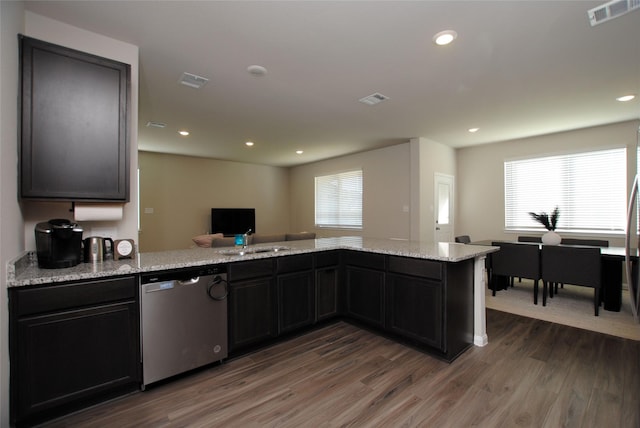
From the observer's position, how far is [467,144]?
20.3ft

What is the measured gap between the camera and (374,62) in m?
2.78

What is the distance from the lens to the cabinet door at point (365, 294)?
2.91 meters

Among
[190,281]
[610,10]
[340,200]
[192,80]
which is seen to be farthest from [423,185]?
[190,281]

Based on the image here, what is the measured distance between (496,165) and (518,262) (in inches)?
110

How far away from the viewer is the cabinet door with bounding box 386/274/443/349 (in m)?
2.46

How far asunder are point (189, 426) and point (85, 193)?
1.68 meters

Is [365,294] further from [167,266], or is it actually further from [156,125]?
[156,125]

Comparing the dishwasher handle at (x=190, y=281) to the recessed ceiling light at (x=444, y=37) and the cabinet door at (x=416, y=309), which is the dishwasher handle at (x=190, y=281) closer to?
the cabinet door at (x=416, y=309)

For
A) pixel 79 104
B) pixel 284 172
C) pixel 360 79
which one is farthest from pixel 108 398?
pixel 284 172

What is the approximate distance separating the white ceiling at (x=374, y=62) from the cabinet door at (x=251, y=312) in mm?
2065

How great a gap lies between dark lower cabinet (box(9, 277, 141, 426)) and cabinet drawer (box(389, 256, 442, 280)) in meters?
2.11

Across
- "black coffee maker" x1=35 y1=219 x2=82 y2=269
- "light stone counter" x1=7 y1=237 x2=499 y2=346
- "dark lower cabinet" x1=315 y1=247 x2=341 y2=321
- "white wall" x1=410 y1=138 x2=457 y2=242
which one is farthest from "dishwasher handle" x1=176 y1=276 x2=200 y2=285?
"white wall" x1=410 y1=138 x2=457 y2=242

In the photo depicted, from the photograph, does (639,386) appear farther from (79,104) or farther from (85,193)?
(79,104)

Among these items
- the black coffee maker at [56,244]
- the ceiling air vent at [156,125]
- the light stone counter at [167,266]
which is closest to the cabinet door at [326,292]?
the light stone counter at [167,266]
